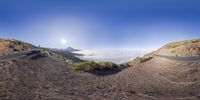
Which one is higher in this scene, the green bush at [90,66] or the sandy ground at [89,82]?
the green bush at [90,66]

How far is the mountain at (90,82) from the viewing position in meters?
23.0

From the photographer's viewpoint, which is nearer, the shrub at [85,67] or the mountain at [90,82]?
the mountain at [90,82]

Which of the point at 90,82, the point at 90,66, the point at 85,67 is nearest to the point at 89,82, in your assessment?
the point at 90,82

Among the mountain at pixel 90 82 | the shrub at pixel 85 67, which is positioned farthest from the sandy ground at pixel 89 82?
the shrub at pixel 85 67

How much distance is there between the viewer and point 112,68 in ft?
132

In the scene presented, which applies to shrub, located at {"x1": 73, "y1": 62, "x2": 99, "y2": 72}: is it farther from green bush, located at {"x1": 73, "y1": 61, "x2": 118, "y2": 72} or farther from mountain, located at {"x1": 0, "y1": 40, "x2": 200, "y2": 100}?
mountain, located at {"x1": 0, "y1": 40, "x2": 200, "y2": 100}

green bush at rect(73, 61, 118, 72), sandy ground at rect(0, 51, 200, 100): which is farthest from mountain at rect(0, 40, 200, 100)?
green bush at rect(73, 61, 118, 72)

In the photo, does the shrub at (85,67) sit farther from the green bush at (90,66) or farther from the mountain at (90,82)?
the mountain at (90,82)

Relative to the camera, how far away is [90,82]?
29.0 m

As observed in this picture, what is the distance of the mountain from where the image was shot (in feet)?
75.5

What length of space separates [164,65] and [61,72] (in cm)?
1426

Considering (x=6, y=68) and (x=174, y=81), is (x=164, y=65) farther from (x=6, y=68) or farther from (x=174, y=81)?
(x=6, y=68)

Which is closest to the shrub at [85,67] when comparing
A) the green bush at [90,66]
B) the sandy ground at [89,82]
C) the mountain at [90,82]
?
the green bush at [90,66]

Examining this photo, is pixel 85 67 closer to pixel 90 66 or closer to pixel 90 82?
pixel 90 66
